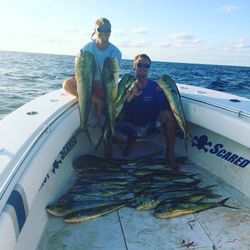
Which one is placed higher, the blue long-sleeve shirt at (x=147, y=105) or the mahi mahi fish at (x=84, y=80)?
the mahi mahi fish at (x=84, y=80)

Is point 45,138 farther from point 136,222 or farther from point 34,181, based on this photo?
point 136,222

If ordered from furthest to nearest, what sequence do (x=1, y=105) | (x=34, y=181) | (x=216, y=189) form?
(x=1, y=105), (x=216, y=189), (x=34, y=181)

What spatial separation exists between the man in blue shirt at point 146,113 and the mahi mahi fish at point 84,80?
669 mm

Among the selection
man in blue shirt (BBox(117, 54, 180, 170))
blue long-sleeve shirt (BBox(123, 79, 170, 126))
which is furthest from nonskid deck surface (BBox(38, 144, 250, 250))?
blue long-sleeve shirt (BBox(123, 79, 170, 126))

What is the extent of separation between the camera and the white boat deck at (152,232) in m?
2.80

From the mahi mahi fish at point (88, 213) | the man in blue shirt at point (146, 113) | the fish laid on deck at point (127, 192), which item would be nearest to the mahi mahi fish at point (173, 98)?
the man in blue shirt at point (146, 113)

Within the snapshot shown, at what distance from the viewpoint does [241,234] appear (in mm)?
2951

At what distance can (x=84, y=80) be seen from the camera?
12.4ft

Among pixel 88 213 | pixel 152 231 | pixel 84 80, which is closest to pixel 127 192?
pixel 88 213

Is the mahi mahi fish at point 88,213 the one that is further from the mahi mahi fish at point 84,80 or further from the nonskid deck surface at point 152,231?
the mahi mahi fish at point 84,80

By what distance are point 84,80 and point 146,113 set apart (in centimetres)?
106

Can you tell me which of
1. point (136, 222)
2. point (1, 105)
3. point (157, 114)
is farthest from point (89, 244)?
point (1, 105)

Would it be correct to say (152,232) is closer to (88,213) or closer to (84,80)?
(88,213)

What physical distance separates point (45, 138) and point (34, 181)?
0.60 meters
